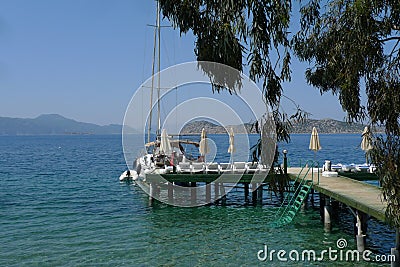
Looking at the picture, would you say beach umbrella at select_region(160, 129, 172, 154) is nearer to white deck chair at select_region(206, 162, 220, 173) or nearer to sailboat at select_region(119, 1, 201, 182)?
sailboat at select_region(119, 1, 201, 182)

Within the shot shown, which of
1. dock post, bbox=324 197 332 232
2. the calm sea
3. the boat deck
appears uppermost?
the boat deck

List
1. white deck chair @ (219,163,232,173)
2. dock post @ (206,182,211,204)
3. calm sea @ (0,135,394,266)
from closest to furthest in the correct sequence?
1. calm sea @ (0,135,394,266)
2. white deck chair @ (219,163,232,173)
3. dock post @ (206,182,211,204)

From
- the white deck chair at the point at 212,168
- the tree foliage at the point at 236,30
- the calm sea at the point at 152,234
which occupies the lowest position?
the calm sea at the point at 152,234

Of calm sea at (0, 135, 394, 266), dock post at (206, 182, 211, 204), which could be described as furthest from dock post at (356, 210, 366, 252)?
dock post at (206, 182, 211, 204)

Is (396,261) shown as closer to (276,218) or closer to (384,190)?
(384,190)

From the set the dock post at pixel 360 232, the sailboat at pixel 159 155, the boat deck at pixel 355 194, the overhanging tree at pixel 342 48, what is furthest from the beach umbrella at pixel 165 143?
the overhanging tree at pixel 342 48

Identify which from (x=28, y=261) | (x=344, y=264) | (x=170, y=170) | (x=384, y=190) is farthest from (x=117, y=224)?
(x=384, y=190)

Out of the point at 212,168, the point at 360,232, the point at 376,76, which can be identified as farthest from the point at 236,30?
the point at 212,168

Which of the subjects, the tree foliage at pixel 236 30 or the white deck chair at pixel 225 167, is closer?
the tree foliage at pixel 236 30

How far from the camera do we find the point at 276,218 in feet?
52.6

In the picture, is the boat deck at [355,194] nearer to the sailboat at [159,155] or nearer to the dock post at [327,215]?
the dock post at [327,215]

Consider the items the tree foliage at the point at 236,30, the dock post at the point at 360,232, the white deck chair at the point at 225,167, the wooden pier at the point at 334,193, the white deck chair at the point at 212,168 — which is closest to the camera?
the tree foliage at the point at 236,30

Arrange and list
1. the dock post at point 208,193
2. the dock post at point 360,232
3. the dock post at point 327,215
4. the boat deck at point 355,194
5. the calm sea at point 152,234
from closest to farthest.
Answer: the boat deck at point 355,194
the dock post at point 360,232
the calm sea at point 152,234
the dock post at point 327,215
the dock post at point 208,193

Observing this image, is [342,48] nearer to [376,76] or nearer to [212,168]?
[376,76]
